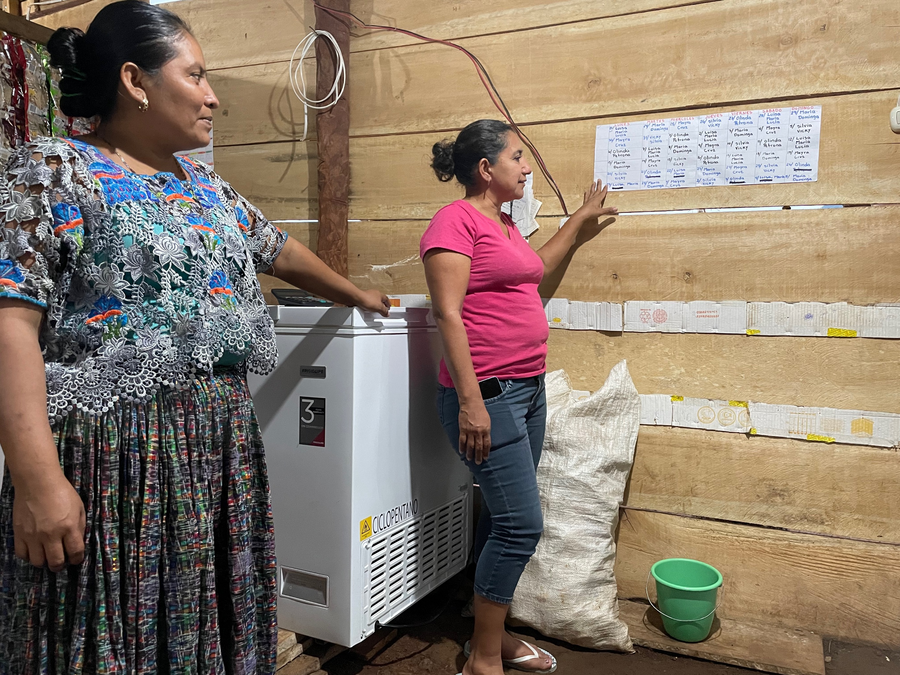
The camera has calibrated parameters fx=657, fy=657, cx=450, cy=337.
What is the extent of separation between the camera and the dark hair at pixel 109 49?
0.99 metres

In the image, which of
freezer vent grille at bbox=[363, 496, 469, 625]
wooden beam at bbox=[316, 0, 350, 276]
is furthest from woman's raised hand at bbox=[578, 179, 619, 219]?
freezer vent grille at bbox=[363, 496, 469, 625]

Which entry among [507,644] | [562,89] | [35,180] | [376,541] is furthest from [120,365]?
[562,89]

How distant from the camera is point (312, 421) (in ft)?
5.37

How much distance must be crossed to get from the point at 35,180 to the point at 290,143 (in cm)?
173

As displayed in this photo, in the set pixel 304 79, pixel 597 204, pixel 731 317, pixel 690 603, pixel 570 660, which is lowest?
pixel 570 660

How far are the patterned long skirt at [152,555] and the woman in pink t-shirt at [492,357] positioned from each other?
60cm

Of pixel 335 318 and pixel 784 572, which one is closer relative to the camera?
pixel 335 318

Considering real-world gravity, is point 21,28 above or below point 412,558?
above

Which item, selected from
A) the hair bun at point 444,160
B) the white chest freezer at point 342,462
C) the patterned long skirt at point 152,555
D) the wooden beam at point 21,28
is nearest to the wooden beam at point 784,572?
the white chest freezer at point 342,462

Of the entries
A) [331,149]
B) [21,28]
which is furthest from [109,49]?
[331,149]

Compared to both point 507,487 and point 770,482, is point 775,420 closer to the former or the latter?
point 770,482

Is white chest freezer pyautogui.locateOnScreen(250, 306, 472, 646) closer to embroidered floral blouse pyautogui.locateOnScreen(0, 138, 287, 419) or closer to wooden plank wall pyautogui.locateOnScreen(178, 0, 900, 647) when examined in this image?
embroidered floral blouse pyautogui.locateOnScreen(0, 138, 287, 419)

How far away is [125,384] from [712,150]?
68.1 inches

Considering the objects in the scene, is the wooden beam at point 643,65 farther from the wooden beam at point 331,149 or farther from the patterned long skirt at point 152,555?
the patterned long skirt at point 152,555
